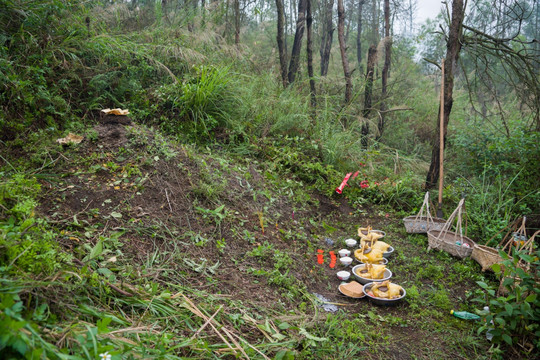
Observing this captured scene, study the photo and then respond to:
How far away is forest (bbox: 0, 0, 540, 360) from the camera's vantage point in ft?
5.17

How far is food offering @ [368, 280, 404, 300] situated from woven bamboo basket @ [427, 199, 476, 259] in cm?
96

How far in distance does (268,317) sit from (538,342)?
153cm

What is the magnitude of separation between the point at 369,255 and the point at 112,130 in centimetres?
271

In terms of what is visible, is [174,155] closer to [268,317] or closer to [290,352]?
[268,317]

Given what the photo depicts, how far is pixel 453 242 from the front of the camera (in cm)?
354

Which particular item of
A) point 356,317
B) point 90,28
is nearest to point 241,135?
point 90,28

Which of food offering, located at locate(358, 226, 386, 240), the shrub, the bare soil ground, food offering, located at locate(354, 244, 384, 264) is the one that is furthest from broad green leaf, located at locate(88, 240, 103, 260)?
food offering, located at locate(358, 226, 386, 240)

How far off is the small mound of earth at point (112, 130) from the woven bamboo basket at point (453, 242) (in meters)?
3.19

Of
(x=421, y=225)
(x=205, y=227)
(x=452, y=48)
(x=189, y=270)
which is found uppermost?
(x=452, y=48)

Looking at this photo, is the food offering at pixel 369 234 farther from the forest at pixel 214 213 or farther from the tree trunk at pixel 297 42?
the tree trunk at pixel 297 42

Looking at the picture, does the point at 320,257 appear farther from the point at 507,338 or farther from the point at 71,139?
the point at 71,139

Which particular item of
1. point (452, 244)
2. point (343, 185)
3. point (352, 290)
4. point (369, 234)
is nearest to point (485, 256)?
point (452, 244)

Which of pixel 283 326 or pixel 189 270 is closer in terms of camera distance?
pixel 283 326

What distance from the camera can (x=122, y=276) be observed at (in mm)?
1820
